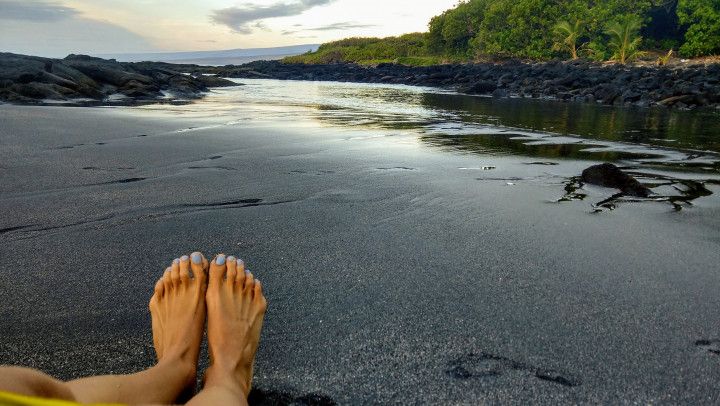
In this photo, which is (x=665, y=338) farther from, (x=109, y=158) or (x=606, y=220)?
(x=109, y=158)

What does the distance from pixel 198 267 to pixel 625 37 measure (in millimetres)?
34209

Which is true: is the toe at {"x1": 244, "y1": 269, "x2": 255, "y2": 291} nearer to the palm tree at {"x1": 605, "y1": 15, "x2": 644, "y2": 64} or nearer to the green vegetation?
the green vegetation

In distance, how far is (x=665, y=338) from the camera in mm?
1562

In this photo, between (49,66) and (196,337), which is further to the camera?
(49,66)

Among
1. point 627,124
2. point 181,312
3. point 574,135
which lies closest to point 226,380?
point 181,312

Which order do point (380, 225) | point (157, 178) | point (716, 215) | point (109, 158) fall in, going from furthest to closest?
point (109, 158) → point (157, 178) → point (716, 215) → point (380, 225)

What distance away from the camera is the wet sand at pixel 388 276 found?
4.52 ft

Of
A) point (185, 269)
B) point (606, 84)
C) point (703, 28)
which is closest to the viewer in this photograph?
point (185, 269)

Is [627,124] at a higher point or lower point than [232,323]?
higher

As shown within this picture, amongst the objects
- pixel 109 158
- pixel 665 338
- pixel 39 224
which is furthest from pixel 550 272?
pixel 109 158

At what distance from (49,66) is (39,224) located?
1338 centimetres

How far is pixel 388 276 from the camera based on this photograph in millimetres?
2029

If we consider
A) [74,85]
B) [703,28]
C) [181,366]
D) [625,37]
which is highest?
[703,28]

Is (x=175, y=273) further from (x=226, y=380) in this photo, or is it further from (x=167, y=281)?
(x=226, y=380)
